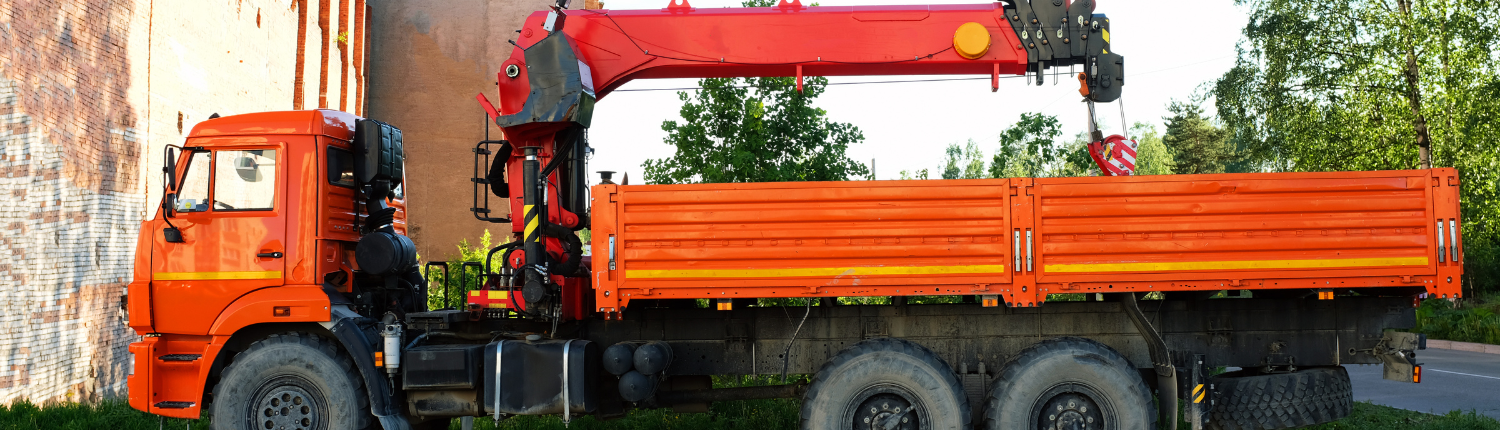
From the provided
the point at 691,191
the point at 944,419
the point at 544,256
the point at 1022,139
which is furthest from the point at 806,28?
the point at 1022,139

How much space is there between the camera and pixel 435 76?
24438 mm

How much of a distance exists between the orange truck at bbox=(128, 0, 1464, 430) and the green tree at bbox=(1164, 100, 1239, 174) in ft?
181

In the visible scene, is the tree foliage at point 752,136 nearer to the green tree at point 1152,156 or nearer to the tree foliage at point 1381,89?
the tree foliage at point 1381,89

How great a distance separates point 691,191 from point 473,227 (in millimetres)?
19657

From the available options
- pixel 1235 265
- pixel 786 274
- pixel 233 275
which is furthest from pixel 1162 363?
pixel 233 275

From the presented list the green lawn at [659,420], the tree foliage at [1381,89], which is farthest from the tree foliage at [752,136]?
the tree foliage at [1381,89]

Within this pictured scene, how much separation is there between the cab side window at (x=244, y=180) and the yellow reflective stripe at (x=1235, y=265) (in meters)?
5.75

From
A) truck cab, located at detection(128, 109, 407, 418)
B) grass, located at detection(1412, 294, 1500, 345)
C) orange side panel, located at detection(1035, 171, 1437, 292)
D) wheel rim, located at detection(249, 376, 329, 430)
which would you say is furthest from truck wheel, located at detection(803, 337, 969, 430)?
grass, located at detection(1412, 294, 1500, 345)

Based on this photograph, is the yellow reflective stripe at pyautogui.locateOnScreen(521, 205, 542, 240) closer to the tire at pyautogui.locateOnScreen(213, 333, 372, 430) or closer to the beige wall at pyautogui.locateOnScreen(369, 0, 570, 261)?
the tire at pyautogui.locateOnScreen(213, 333, 372, 430)

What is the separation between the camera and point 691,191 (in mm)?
6566

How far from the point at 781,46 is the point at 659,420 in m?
3.76

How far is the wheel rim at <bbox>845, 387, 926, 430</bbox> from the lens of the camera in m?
6.75

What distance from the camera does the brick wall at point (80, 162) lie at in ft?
33.1

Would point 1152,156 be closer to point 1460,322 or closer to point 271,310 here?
point 1460,322
